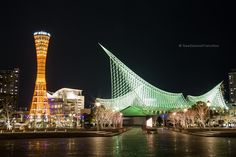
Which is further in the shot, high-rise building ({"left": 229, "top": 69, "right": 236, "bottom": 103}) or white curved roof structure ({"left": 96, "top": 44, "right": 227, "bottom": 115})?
high-rise building ({"left": 229, "top": 69, "right": 236, "bottom": 103})

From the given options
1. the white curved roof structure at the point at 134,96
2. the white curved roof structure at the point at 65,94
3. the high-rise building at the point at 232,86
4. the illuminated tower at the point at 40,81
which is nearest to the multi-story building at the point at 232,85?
the high-rise building at the point at 232,86

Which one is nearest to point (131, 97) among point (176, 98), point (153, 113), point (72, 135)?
point (153, 113)

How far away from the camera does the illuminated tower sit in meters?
60.4

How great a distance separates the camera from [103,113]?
60062 mm

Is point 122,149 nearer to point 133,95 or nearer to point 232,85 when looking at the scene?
point 133,95

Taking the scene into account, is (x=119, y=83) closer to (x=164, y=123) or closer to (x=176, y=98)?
(x=164, y=123)

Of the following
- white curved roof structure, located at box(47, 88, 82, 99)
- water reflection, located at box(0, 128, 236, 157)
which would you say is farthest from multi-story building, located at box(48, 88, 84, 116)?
water reflection, located at box(0, 128, 236, 157)

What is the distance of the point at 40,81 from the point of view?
63.3 metres

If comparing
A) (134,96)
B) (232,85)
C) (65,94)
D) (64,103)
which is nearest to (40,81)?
(134,96)

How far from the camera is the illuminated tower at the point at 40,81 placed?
60.4 meters

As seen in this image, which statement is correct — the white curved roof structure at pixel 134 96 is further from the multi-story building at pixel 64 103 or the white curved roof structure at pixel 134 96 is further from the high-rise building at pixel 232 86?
the high-rise building at pixel 232 86

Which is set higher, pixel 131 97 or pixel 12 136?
pixel 131 97

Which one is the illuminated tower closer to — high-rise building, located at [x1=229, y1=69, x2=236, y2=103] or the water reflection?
the water reflection

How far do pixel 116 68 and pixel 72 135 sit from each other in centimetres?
5689
